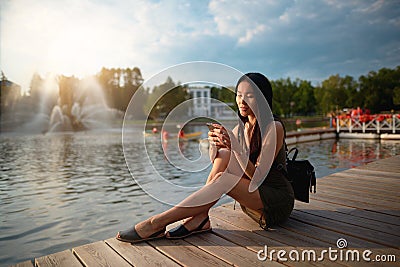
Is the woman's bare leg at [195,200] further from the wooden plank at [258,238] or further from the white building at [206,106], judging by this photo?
the white building at [206,106]

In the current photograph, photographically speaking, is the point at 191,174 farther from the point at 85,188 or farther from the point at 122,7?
the point at 122,7

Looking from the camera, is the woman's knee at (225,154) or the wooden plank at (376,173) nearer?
the woman's knee at (225,154)

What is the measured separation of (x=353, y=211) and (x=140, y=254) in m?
1.98

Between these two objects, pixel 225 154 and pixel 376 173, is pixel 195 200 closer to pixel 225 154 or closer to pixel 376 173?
pixel 225 154

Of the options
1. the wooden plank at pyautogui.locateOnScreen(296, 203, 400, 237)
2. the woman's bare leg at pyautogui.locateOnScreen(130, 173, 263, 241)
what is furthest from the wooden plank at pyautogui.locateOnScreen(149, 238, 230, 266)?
the wooden plank at pyautogui.locateOnScreen(296, 203, 400, 237)

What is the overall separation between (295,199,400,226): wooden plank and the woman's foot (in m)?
1.49

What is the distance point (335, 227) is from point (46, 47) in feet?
108

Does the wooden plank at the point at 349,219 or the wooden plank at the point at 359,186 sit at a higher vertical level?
the wooden plank at the point at 349,219

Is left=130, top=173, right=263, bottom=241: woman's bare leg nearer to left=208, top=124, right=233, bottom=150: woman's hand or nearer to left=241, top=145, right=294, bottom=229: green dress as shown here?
left=241, top=145, right=294, bottom=229: green dress

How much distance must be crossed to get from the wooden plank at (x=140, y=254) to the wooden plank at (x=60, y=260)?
0.85 ft

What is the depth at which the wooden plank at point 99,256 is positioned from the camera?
1.87 m

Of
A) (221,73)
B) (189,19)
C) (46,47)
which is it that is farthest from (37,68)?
(221,73)

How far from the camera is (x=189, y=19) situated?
37406mm

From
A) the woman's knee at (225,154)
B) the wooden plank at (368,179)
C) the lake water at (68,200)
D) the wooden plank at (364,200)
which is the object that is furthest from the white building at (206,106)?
the wooden plank at (368,179)
